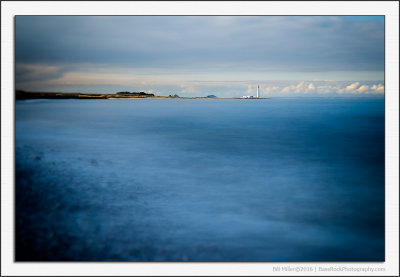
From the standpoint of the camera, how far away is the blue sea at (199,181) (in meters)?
4.02

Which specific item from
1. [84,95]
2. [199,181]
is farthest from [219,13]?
[199,181]

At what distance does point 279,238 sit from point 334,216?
1.11 meters

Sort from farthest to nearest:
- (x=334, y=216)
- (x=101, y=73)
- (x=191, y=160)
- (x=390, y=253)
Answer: (x=191, y=160), (x=101, y=73), (x=334, y=216), (x=390, y=253)

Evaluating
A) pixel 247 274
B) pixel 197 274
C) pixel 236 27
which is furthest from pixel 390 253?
pixel 236 27

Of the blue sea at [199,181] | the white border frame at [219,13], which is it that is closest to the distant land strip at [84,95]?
the blue sea at [199,181]

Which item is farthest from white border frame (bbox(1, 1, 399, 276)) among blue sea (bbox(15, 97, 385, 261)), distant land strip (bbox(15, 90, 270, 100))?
distant land strip (bbox(15, 90, 270, 100))

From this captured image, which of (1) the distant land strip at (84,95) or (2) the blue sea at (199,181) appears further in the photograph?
(1) the distant land strip at (84,95)

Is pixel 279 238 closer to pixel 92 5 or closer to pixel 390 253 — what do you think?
pixel 390 253

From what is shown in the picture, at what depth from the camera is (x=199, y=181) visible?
5301mm

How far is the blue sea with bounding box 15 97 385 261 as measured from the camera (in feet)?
13.2

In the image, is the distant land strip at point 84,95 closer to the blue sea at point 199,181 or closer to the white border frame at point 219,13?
the blue sea at point 199,181

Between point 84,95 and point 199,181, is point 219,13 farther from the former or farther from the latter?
point 199,181

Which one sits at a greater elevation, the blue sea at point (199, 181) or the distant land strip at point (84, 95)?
the distant land strip at point (84, 95)

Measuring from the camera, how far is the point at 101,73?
5141 millimetres
